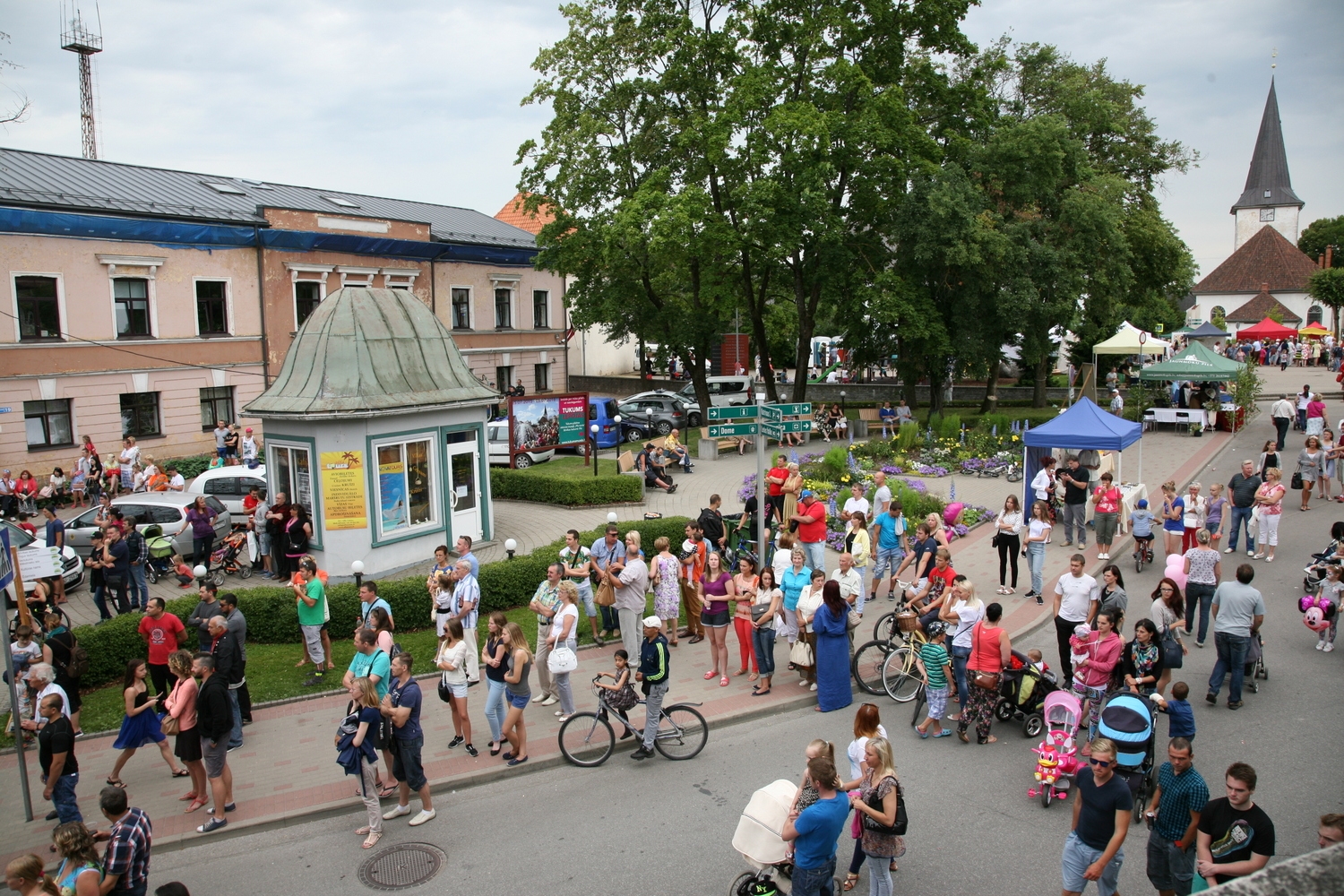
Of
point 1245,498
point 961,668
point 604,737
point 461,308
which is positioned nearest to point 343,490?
point 604,737

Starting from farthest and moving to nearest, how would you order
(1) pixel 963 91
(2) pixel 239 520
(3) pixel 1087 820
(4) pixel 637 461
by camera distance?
1. (1) pixel 963 91
2. (4) pixel 637 461
3. (2) pixel 239 520
4. (3) pixel 1087 820

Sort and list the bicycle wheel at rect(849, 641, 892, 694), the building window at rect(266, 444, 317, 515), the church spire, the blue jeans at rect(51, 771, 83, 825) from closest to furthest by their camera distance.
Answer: the blue jeans at rect(51, 771, 83, 825)
the bicycle wheel at rect(849, 641, 892, 694)
the building window at rect(266, 444, 317, 515)
the church spire

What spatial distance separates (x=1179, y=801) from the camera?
6105 mm

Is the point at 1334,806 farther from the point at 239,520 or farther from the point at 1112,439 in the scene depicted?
the point at 239,520

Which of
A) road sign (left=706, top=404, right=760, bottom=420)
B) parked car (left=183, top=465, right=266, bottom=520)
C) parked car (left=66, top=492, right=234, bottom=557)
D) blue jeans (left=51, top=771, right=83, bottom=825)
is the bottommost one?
blue jeans (left=51, top=771, right=83, bottom=825)

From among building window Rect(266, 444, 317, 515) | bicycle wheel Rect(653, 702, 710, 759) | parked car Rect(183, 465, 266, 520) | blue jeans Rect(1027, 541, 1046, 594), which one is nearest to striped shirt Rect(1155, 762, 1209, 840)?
bicycle wheel Rect(653, 702, 710, 759)

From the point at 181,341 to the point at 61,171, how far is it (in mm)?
6153

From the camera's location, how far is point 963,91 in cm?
3042

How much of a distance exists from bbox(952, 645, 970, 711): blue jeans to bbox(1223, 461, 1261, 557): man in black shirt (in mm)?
8790

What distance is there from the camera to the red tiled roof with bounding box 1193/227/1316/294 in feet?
258

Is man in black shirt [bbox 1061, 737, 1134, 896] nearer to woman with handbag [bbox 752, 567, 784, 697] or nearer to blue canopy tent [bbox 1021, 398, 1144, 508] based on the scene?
woman with handbag [bbox 752, 567, 784, 697]

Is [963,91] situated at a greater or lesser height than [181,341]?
greater

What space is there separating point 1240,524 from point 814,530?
789cm

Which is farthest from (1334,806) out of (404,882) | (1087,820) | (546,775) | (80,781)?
(80,781)
